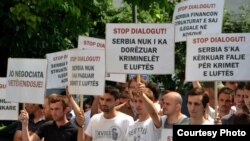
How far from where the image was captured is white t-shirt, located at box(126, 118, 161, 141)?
901cm

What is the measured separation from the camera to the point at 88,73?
33.0ft

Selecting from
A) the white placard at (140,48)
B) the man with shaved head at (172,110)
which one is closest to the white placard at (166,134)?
the man with shaved head at (172,110)

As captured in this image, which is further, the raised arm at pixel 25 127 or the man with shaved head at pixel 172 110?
the raised arm at pixel 25 127

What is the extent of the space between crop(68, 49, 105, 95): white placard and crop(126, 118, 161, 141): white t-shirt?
0.88m

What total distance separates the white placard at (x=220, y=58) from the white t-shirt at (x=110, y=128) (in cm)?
88

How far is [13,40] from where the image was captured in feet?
67.2

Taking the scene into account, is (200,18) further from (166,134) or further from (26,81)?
(166,134)

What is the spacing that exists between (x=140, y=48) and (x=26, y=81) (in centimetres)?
184

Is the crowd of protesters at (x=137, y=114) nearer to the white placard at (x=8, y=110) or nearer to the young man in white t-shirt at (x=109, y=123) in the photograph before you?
the young man in white t-shirt at (x=109, y=123)

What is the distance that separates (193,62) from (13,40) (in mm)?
11750

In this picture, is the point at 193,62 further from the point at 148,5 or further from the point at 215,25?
the point at 148,5

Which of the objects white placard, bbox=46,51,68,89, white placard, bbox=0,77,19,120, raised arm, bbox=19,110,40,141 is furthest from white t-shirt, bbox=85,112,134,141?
white placard, bbox=0,77,19,120

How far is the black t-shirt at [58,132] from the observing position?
961 centimetres

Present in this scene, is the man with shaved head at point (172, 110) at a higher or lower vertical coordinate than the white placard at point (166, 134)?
higher
